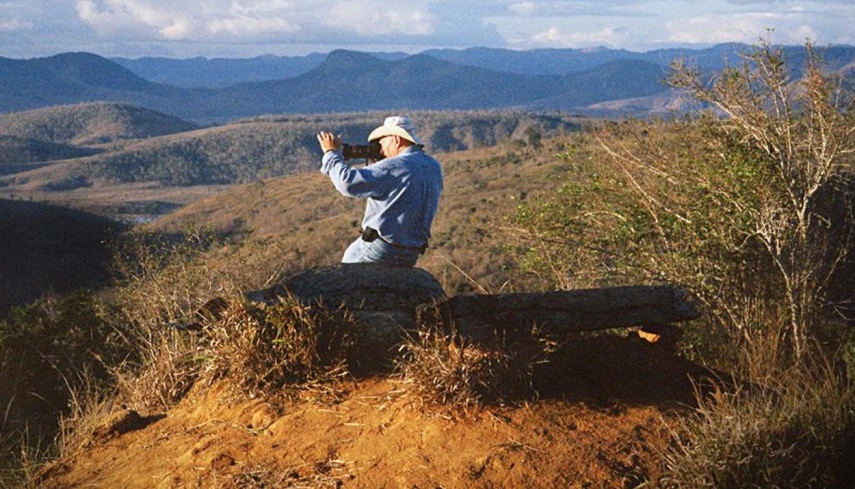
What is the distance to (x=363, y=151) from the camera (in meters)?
5.86

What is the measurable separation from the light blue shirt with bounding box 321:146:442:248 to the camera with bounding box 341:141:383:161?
0.29 m

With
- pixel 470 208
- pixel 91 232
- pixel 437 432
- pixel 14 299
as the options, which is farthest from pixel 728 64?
pixel 91 232

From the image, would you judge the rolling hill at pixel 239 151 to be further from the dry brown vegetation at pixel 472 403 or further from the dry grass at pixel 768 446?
the dry grass at pixel 768 446

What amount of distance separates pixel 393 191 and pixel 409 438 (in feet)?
7.16

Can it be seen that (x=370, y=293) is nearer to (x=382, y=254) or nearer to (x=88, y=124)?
(x=382, y=254)

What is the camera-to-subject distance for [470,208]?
132ft

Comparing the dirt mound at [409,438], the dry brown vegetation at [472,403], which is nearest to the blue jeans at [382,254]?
the dry brown vegetation at [472,403]

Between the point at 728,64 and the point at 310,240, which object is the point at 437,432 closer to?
the point at 728,64

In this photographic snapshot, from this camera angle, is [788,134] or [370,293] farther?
[788,134]

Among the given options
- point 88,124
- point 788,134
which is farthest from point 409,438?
point 88,124

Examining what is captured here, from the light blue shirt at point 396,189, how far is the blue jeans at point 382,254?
55mm

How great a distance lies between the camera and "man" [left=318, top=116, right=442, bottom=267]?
17.7ft

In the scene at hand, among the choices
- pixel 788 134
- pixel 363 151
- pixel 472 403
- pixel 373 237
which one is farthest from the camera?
pixel 788 134

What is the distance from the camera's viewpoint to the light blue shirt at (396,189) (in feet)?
17.5
